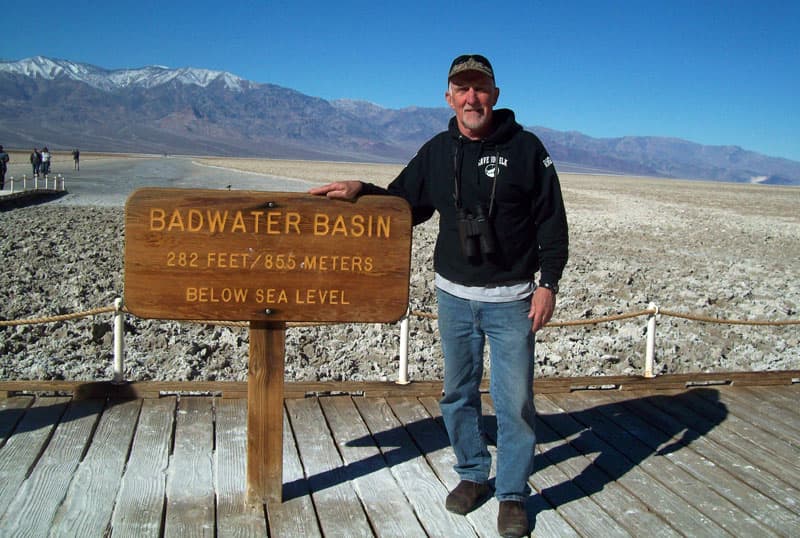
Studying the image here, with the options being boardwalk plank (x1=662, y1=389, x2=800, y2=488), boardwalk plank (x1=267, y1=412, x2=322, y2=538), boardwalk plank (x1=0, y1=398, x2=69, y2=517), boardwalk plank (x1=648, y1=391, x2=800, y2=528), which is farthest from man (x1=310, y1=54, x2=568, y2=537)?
boardwalk plank (x1=0, y1=398, x2=69, y2=517)

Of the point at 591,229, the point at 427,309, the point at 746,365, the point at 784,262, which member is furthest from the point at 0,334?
the point at 591,229

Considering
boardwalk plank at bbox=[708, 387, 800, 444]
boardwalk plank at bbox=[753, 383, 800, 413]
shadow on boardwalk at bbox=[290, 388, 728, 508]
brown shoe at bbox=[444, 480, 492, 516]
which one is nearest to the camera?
brown shoe at bbox=[444, 480, 492, 516]

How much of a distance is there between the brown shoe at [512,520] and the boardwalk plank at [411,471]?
13 centimetres

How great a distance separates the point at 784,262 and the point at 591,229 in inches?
263

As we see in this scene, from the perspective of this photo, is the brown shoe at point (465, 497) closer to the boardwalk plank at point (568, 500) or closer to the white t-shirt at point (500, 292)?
the boardwalk plank at point (568, 500)

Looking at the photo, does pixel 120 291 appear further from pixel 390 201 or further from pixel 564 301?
pixel 390 201

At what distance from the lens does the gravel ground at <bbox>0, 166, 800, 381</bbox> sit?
7820 mm

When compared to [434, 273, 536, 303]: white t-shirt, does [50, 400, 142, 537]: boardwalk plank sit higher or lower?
lower

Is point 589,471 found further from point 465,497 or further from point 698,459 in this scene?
point 465,497

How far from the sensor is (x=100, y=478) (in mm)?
3625

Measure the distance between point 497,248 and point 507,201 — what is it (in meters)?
0.19

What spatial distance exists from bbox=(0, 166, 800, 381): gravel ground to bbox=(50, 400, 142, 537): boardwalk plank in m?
3.05

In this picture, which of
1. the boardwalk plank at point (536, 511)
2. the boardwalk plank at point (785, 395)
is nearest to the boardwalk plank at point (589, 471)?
the boardwalk plank at point (536, 511)

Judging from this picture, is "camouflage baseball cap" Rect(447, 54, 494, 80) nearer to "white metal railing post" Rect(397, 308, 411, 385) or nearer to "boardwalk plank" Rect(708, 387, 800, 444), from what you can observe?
"white metal railing post" Rect(397, 308, 411, 385)
